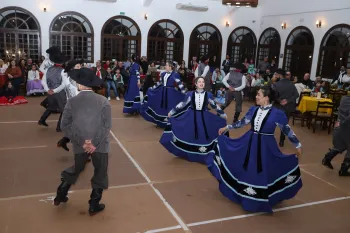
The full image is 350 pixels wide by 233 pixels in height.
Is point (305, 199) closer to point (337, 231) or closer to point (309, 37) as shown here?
point (337, 231)

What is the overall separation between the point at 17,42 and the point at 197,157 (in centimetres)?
1128

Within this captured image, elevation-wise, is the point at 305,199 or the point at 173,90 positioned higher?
the point at 173,90

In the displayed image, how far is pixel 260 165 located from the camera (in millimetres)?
3545

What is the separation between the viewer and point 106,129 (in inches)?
129

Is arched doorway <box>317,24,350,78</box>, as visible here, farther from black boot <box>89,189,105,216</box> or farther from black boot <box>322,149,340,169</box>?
black boot <box>89,189,105,216</box>

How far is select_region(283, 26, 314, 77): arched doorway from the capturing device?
47.2 ft

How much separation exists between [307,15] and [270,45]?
99.9 inches

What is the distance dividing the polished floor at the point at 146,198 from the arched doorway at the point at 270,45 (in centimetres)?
1105

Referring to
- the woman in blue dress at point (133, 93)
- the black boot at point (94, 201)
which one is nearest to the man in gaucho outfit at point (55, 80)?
the woman in blue dress at point (133, 93)

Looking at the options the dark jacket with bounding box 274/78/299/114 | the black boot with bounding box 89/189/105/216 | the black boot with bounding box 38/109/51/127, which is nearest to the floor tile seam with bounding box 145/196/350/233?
the black boot with bounding box 89/189/105/216

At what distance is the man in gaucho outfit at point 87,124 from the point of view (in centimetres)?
316

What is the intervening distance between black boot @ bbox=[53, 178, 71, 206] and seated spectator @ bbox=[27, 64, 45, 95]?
8298 mm

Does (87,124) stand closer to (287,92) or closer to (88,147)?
(88,147)

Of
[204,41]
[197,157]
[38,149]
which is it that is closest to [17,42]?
[204,41]
